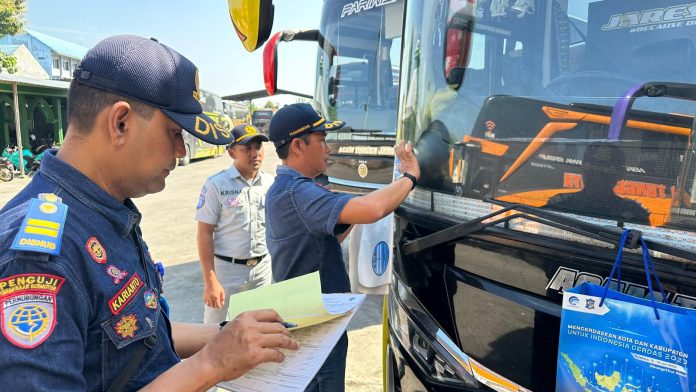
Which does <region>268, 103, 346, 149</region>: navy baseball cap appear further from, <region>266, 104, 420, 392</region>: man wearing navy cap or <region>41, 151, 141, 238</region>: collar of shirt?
<region>41, 151, 141, 238</region>: collar of shirt

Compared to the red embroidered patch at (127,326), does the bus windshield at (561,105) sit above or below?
above

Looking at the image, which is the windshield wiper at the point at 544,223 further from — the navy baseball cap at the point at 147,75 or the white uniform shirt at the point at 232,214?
the white uniform shirt at the point at 232,214

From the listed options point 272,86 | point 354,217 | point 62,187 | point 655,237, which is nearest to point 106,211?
point 62,187

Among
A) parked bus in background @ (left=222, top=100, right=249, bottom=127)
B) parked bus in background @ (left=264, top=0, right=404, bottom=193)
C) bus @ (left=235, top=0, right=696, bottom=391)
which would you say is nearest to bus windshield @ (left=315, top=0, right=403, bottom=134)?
parked bus in background @ (left=264, top=0, right=404, bottom=193)

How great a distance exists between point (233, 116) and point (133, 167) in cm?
3260

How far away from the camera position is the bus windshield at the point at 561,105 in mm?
1215

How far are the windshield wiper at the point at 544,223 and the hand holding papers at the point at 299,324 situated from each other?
34cm

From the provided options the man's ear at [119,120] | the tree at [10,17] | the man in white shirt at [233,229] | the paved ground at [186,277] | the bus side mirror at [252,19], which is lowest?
the paved ground at [186,277]

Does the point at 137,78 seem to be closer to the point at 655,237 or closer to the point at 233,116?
the point at 655,237

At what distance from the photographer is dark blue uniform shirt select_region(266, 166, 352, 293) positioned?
187 cm

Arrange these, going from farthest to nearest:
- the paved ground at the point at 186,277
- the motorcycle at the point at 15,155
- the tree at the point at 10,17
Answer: the tree at the point at 10,17 < the motorcycle at the point at 15,155 < the paved ground at the point at 186,277

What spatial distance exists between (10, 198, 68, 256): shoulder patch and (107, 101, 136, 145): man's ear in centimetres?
17

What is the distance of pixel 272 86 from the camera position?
4934 mm

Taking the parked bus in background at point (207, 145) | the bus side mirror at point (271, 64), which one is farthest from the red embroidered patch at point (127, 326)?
the parked bus in background at point (207, 145)
